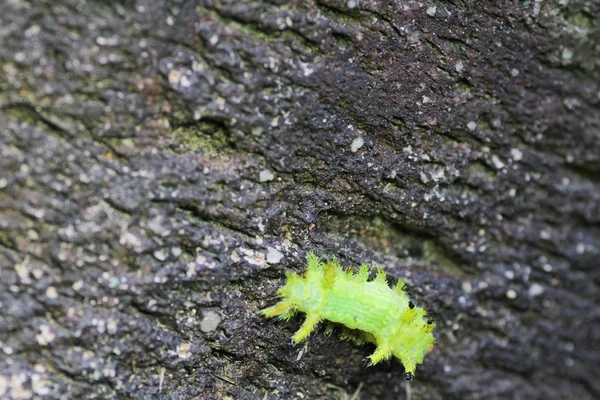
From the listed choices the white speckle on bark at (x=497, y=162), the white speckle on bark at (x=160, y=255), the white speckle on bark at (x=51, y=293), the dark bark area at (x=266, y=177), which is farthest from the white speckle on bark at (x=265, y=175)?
the white speckle on bark at (x=497, y=162)

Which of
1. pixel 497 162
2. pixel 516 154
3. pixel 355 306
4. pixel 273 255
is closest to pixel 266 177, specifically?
pixel 273 255

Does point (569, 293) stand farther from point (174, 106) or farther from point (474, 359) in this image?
point (174, 106)

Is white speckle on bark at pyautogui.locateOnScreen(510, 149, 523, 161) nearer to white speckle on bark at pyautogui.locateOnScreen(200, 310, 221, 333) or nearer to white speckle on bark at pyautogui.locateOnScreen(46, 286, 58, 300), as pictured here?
white speckle on bark at pyautogui.locateOnScreen(200, 310, 221, 333)

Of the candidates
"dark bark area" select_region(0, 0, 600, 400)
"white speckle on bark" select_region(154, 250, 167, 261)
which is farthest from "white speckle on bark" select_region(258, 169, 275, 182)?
"white speckle on bark" select_region(154, 250, 167, 261)

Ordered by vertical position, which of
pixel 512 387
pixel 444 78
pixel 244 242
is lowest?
pixel 512 387

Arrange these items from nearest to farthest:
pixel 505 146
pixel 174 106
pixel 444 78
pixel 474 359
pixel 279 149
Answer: pixel 174 106 → pixel 279 149 → pixel 444 78 → pixel 505 146 → pixel 474 359

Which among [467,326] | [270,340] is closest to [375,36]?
[270,340]
